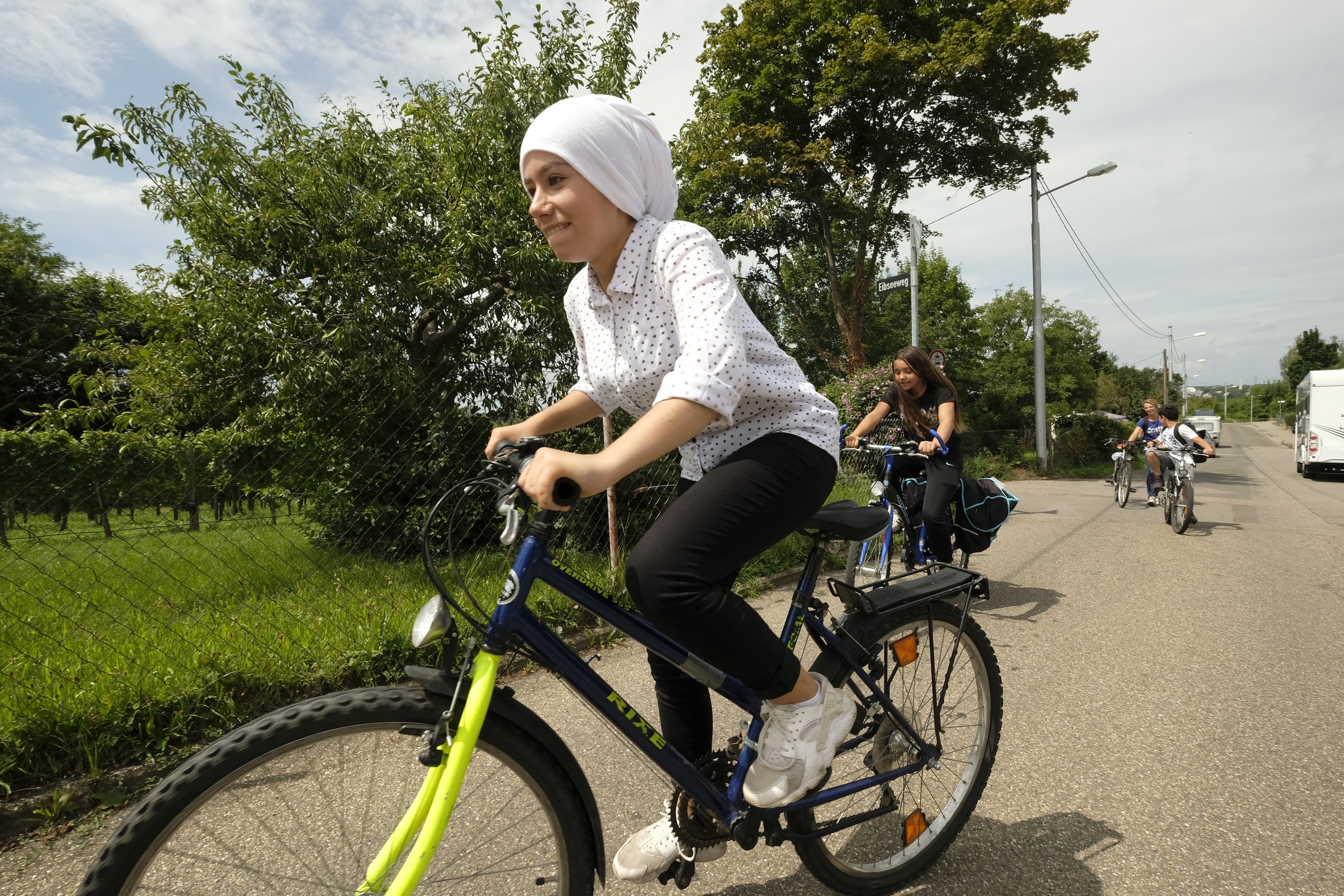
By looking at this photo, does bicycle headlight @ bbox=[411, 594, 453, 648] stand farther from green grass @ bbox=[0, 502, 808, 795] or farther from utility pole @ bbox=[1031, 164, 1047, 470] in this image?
utility pole @ bbox=[1031, 164, 1047, 470]

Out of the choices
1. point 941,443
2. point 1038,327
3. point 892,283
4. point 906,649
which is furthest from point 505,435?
point 1038,327

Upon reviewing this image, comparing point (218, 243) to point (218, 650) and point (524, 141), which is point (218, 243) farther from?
point (524, 141)

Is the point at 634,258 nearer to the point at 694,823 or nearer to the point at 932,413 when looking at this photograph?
the point at 694,823

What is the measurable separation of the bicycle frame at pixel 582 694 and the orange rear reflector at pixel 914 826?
20cm

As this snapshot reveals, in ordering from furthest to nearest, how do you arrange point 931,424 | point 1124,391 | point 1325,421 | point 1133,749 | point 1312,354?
point 1312,354 → point 1124,391 → point 1325,421 → point 931,424 → point 1133,749

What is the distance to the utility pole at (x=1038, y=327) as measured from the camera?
18609 millimetres

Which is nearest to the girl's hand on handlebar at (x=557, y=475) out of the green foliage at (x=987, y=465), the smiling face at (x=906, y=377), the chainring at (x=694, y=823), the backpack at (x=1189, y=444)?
the chainring at (x=694, y=823)

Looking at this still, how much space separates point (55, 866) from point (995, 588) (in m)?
5.68

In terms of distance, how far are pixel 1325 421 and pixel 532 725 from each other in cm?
2498

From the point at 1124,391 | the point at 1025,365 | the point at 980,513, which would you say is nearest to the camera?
the point at 980,513

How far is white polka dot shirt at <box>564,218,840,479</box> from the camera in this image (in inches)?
54.5

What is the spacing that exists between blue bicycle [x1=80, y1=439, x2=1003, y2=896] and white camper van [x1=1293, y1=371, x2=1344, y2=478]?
23.3 m

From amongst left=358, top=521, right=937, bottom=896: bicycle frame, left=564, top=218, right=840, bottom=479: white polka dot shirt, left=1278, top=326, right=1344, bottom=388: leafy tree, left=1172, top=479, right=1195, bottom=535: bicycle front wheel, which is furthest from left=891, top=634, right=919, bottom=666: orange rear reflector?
left=1278, top=326, right=1344, bottom=388: leafy tree

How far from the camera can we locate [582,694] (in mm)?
1550
